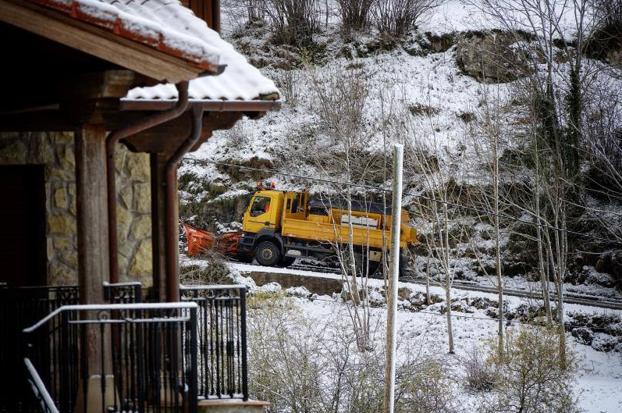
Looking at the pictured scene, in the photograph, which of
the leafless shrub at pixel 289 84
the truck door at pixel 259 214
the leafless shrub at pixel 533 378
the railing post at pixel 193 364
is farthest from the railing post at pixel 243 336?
the leafless shrub at pixel 289 84

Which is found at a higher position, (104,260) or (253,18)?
(253,18)

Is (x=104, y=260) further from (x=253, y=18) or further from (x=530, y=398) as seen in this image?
(x=253, y=18)

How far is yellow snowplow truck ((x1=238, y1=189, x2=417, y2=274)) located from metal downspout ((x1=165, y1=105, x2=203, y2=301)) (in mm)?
16978

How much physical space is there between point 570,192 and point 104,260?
22979 mm

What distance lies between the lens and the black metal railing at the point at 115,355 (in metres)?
5.34

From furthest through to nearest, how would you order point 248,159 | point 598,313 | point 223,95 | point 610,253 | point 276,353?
point 248,159, point 610,253, point 598,313, point 276,353, point 223,95

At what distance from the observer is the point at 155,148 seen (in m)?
7.50

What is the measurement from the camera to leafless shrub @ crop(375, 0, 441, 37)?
37719mm

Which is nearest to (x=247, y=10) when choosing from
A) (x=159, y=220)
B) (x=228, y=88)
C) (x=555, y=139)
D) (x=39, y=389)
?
(x=555, y=139)

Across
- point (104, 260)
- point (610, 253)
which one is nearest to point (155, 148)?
point (104, 260)

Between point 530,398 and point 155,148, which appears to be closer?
point 155,148

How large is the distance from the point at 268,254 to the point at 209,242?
2037 mm

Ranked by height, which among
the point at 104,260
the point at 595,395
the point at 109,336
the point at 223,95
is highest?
the point at 223,95

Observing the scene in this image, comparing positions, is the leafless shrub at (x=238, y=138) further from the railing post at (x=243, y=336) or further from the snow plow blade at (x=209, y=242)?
the railing post at (x=243, y=336)
